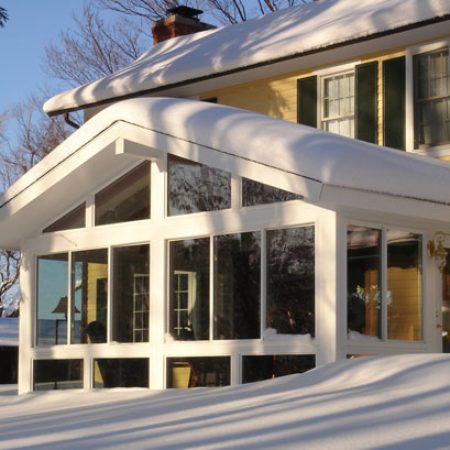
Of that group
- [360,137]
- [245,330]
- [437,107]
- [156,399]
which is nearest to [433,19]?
[437,107]

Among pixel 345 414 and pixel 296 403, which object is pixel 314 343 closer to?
pixel 296 403

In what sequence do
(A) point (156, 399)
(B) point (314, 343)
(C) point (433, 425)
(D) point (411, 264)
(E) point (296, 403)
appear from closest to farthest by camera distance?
(C) point (433, 425), (E) point (296, 403), (A) point (156, 399), (B) point (314, 343), (D) point (411, 264)

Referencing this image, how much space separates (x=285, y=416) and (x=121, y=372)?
5.44 m

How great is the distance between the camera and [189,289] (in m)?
12.1

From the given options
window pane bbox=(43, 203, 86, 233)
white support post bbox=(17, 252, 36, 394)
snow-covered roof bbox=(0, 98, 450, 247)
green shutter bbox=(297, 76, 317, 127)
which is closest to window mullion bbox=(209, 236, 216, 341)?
→ snow-covered roof bbox=(0, 98, 450, 247)

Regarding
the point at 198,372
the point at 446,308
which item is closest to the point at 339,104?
the point at 446,308

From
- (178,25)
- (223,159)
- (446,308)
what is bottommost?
(446,308)

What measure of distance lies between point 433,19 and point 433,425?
26.2 feet

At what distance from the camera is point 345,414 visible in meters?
7.45

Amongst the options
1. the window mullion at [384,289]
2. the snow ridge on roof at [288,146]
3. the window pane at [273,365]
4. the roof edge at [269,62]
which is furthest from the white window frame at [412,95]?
the window pane at [273,365]

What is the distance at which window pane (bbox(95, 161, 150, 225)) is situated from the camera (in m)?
12.8

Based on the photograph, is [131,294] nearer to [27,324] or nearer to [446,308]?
[27,324]

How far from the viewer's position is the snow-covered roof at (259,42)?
1416cm

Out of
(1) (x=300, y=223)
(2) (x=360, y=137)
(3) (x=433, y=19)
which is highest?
(3) (x=433, y=19)
